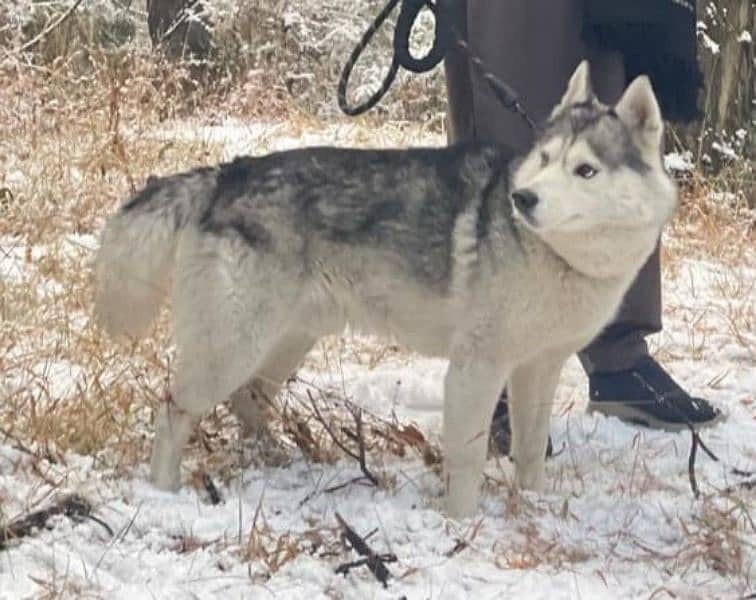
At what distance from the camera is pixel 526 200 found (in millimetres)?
2852

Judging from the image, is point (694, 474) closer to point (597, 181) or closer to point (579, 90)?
point (597, 181)

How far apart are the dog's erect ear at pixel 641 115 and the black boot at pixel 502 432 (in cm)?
94

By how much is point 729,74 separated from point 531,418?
3.65 metres

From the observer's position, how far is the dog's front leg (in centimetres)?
309

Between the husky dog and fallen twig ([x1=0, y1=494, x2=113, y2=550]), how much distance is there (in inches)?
12.2

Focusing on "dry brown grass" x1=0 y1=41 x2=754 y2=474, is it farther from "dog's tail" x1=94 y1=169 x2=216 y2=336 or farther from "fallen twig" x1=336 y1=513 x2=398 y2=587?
"fallen twig" x1=336 y1=513 x2=398 y2=587

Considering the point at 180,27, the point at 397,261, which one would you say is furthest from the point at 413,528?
the point at 180,27

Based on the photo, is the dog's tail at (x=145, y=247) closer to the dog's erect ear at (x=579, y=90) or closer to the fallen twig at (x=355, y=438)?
the fallen twig at (x=355, y=438)

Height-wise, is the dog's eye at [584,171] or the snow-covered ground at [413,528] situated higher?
the dog's eye at [584,171]

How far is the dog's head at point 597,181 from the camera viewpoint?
9.44 ft

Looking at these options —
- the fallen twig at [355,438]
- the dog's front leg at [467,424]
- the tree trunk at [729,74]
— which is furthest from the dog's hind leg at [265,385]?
the tree trunk at [729,74]

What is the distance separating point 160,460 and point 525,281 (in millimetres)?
948

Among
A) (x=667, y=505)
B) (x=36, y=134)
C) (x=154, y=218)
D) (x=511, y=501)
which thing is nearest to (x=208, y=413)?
(x=154, y=218)

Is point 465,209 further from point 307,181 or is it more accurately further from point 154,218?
point 154,218
